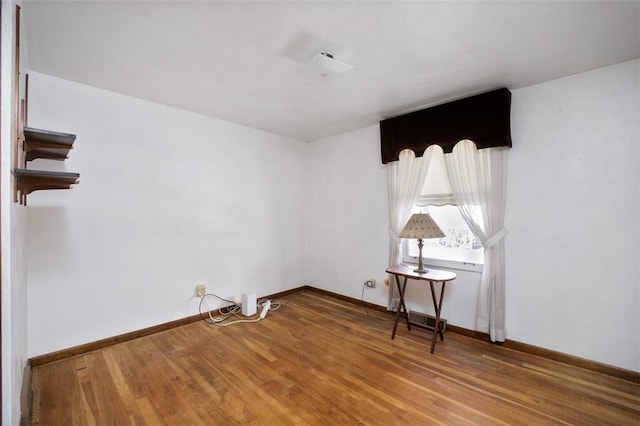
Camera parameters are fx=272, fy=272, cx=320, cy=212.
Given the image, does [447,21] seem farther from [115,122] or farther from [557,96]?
[115,122]

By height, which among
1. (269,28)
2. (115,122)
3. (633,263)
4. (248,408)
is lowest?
(248,408)

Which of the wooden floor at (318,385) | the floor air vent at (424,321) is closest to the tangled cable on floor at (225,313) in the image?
the wooden floor at (318,385)

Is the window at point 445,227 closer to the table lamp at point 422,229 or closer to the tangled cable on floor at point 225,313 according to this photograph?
the table lamp at point 422,229

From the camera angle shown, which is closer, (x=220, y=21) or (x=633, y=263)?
(x=220, y=21)

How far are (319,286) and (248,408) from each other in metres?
2.58

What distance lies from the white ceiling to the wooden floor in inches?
95.4

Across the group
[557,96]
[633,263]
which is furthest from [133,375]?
[557,96]

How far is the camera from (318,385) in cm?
201

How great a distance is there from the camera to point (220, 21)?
1670 mm

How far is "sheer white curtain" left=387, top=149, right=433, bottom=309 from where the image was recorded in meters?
3.12

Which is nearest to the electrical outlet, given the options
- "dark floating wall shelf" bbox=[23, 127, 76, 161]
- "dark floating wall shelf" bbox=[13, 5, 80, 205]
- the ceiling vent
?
"dark floating wall shelf" bbox=[13, 5, 80, 205]

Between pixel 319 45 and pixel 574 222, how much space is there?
98.7 inches

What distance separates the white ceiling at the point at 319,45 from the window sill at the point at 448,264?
5.65ft

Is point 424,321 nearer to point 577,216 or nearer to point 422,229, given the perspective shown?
point 422,229
